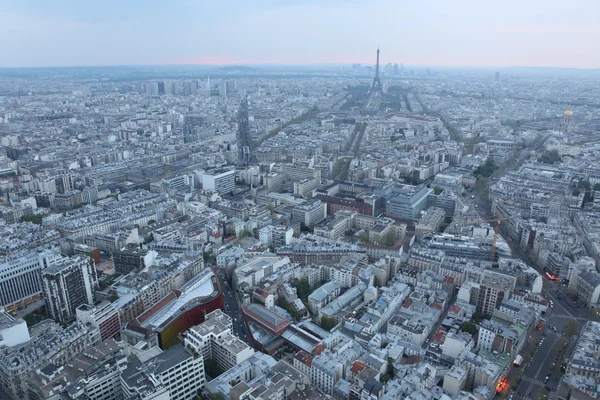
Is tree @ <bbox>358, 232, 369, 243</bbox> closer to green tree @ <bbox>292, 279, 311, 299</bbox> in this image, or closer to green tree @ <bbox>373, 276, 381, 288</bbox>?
green tree @ <bbox>373, 276, 381, 288</bbox>

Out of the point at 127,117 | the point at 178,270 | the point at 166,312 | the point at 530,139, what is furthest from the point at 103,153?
the point at 530,139

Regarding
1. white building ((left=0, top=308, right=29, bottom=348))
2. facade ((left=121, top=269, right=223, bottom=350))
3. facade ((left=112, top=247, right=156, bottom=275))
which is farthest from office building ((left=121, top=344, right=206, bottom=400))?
facade ((left=112, top=247, right=156, bottom=275))

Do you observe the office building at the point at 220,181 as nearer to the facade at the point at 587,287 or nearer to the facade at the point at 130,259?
the facade at the point at 130,259

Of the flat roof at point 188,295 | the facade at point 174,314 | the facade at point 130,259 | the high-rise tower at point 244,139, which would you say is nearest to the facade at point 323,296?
the facade at point 174,314

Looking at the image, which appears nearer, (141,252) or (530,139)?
(141,252)

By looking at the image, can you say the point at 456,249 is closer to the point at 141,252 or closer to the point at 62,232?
the point at 141,252
